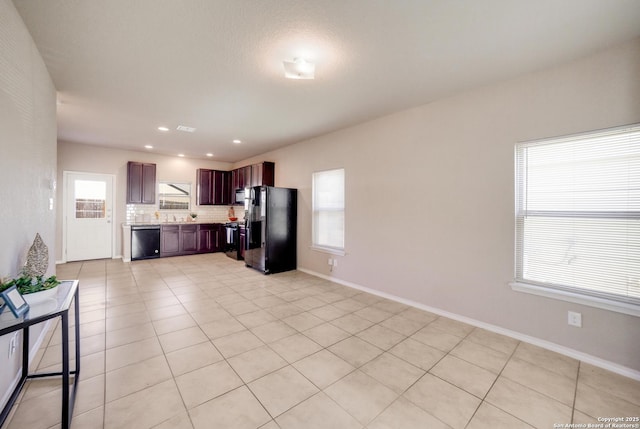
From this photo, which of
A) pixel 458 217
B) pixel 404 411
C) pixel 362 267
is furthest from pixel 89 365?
pixel 458 217

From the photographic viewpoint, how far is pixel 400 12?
1.86 metres

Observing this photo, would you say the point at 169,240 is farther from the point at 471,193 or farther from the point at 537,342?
the point at 537,342

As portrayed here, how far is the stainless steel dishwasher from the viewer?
246 inches

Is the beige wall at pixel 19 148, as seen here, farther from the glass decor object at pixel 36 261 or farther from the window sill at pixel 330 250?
the window sill at pixel 330 250

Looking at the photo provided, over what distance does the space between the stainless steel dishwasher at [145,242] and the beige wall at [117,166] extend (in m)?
0.56

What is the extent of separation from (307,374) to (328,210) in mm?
3129

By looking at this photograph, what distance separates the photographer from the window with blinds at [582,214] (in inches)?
85.0

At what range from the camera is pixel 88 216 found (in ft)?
20.0

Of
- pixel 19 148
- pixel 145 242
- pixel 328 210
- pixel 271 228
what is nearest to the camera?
pixel 19 148

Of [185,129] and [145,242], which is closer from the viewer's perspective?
[185,129]

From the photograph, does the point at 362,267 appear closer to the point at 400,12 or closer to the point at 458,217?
the point at 458,217

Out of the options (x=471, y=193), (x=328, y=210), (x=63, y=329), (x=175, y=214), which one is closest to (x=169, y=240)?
(x=175, y=214)

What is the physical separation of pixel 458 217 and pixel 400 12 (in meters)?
2.20

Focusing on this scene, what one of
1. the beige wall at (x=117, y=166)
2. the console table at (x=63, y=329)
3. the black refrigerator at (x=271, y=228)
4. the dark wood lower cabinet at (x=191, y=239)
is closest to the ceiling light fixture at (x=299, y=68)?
the console table at (x=63, y=329)
